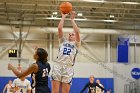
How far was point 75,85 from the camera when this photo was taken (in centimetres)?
2195

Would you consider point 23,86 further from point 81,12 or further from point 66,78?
point 81,12

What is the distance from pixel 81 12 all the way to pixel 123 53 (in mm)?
4510

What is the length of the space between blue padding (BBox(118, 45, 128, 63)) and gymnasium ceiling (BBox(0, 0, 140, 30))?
1.73 m

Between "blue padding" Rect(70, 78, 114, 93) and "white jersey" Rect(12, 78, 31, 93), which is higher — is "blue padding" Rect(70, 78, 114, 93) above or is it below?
below

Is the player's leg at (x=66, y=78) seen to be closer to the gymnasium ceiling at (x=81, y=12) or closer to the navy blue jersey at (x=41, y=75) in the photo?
the navy blue jersey at (x=41, y=75)

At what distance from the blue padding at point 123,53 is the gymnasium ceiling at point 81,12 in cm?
173

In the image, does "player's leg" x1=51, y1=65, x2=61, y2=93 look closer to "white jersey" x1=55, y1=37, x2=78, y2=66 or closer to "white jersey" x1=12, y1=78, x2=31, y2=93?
"white jersey" x1=55, y1=37, x2=78, y2=66

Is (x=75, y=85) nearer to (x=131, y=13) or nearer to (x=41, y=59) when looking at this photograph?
(x=131, y=13)

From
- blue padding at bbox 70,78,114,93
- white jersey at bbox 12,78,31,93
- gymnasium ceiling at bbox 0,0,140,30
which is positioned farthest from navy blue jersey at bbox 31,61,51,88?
blue padding at bbox 70,78,114,93

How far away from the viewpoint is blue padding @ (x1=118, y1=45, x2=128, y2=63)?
2266 cm

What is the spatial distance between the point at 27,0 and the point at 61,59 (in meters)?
12.2

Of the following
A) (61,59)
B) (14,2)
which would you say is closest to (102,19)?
(14,2)

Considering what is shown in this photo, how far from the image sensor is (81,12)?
2078 centimetres

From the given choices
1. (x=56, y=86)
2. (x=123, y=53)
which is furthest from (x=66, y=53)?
(x=123, y=53)
